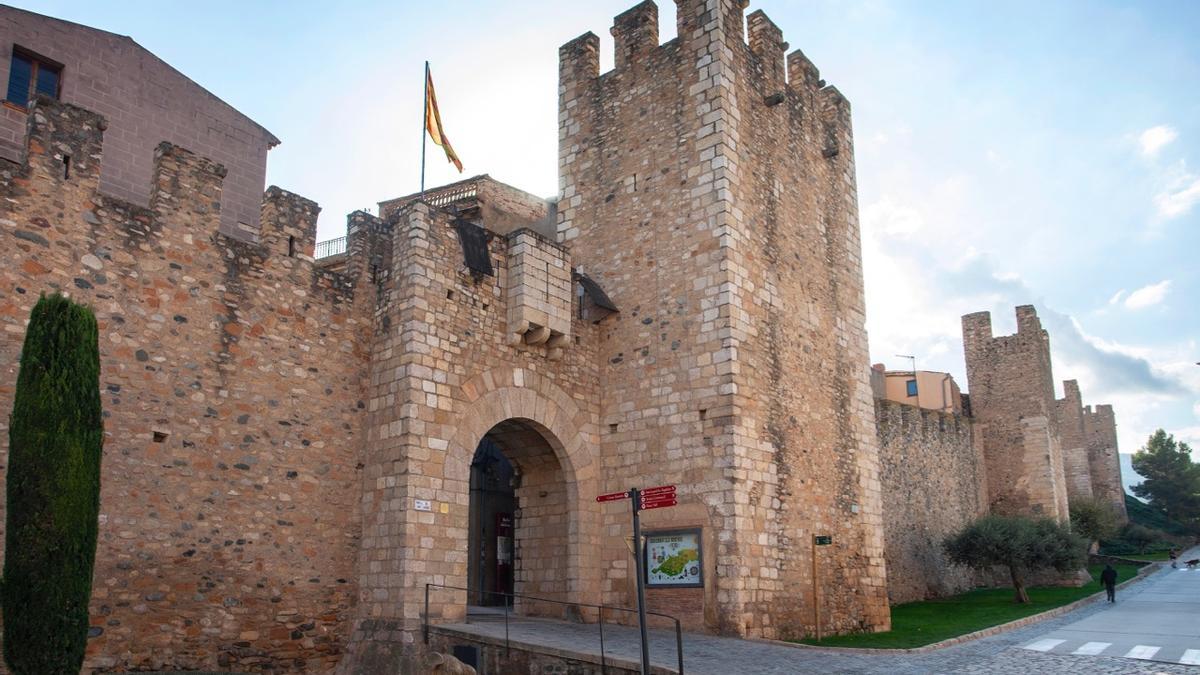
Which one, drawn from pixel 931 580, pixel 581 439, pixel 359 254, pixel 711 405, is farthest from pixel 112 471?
pixel 931 580

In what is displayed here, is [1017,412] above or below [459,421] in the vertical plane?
above

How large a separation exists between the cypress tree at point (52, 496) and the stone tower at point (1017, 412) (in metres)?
26.7

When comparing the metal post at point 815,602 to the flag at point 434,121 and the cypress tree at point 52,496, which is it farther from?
the cypress tree at point 52,496

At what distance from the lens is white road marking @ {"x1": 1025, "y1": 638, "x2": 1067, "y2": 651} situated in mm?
13836

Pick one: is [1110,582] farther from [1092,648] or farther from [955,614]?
[1092,648]

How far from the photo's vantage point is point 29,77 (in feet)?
49.5

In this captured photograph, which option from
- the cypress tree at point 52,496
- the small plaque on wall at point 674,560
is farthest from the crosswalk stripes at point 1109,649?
the cypress tree at point 52,496

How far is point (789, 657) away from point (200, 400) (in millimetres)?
7929

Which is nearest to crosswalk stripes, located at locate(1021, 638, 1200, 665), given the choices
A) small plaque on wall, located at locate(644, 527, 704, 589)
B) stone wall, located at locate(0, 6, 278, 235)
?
small plaque on wall, located at locate(644, 527, 704, 589)

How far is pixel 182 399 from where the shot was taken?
11555mm

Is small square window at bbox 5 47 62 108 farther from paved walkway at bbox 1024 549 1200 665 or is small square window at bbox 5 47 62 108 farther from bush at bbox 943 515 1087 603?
bush at bbox 943 515 1087 603

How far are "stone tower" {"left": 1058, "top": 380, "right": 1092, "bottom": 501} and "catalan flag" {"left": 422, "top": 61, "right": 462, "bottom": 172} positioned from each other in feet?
93.0

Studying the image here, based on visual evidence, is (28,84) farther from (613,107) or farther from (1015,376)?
(1015,376)

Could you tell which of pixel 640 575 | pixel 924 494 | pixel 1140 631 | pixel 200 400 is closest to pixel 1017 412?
pixel 924 494
